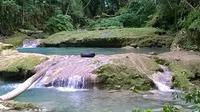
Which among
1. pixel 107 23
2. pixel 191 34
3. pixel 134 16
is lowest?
pixel 191 34

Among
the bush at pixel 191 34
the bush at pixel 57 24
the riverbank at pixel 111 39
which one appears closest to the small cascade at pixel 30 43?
the riverbank at pixel 111 39

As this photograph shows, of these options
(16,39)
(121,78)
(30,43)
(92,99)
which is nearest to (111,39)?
(30,43)

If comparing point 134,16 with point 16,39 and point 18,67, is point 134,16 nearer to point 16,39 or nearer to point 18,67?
point 16,39

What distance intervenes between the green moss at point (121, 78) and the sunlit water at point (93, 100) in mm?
354

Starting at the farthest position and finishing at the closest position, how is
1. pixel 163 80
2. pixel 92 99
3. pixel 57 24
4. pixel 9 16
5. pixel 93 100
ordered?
pixel 57 24 → pixel 9 16 → pixel 163 80 → pixel 92 99 → pixel 93 100

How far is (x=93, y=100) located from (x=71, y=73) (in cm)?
249

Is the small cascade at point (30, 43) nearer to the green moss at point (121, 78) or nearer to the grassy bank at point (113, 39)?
the grassy bank at point (113, 39)

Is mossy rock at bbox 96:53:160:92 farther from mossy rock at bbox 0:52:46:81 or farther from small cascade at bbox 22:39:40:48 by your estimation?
small cascade at bbox 22:39:40:48

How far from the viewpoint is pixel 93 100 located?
10844mm

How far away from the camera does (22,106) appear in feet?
30.0

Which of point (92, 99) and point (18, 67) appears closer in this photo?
point (92, 99)

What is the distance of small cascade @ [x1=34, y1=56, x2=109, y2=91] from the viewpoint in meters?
12.7

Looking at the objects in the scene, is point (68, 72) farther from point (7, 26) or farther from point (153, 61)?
point (7, 26)

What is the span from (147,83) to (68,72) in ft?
7.69
